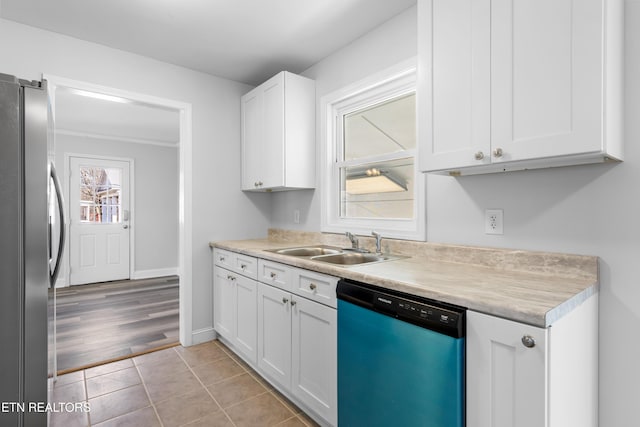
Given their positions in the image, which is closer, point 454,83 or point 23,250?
point 23,250

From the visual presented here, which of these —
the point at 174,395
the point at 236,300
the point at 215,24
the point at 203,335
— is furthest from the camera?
the point at 203,335

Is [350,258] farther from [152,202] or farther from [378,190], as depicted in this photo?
[152,202]

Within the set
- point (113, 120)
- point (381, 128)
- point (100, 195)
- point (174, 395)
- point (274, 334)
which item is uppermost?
point (113, 120)

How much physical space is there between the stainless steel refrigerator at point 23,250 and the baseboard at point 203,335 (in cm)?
159

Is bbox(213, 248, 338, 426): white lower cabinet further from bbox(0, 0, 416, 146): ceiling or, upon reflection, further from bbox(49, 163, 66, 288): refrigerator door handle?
bbox(0, 0, 416, 146): ceiling

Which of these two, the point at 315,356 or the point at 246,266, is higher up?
the point at 246,266

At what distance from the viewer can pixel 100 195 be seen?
17.7 feet

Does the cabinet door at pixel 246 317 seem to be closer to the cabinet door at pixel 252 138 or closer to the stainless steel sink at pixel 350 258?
the stainless steel sink at pixel 350 258

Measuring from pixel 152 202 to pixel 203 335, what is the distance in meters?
3.58

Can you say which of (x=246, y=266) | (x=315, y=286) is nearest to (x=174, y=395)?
(x=246, y=266)

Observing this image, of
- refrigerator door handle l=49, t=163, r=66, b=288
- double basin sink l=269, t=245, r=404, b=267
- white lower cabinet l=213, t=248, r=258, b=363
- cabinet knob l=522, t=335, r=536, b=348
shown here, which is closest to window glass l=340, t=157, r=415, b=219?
double basin sink l=269, t=245, r=404, b=267

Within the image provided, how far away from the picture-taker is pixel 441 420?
3.84ft

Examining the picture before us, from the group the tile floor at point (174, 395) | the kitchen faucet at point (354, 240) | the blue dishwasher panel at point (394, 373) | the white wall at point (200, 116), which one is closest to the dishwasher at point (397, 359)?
the blue dishwasher panel at point (394, 373)

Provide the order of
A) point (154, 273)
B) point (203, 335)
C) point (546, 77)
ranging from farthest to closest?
point (154, 273) < point (203, 335) < point (546, 77)
